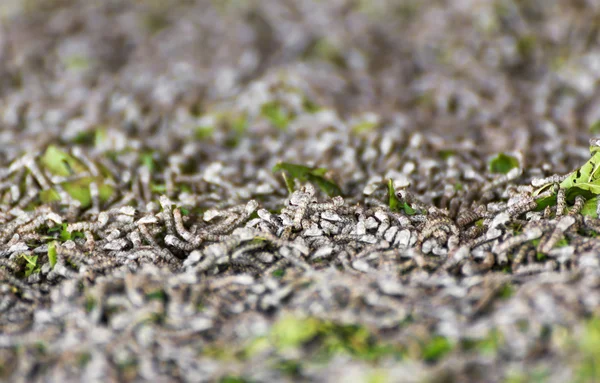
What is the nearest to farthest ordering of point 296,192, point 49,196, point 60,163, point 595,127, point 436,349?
point 436,349 → point 296,192 → point 49,196 → point 60,163 → point 595,127

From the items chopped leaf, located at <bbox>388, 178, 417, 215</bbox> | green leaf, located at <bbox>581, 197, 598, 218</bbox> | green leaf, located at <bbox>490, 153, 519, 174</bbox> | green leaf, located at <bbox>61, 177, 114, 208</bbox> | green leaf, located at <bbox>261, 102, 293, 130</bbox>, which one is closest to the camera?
green leaf, located at <bbox>581, 197, 598, 218</bbox>

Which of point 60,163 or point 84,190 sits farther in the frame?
point 60,163

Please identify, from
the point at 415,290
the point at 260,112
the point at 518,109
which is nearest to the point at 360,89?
the point at 260,112

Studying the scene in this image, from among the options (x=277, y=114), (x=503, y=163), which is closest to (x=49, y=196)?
(x=277, y=114)

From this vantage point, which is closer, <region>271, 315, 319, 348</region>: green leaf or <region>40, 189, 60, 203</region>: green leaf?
<region>271, 315, 319, 348</region>: green leaf

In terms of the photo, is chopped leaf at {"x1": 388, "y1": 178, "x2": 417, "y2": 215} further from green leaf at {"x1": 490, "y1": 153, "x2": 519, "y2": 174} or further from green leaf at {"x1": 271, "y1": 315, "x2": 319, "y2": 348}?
green leaf at {"x1": 271, "y1": 315, "x2": 319, "y2": 348}

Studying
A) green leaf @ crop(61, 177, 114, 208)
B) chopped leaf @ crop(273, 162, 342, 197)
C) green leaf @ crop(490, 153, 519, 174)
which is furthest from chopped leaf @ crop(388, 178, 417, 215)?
green leaf @ crop(61, 177, 114, 208)

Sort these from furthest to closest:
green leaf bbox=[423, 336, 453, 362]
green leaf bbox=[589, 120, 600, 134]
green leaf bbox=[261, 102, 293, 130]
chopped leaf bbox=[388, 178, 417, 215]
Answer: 1. green leaf bbox=[261, 102, 293, 130]
2. green leaf bbox=[589, 120, 600, 134]
3. chopped leaf bbox=[388, 178, 417, 215]
4. green leaf bbox=[423, 336, 453, 362]

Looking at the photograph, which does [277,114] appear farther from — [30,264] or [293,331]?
[293,331]

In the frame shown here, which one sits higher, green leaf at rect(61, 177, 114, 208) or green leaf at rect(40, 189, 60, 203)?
green leaf at rect(61, 177, 114, 208)
